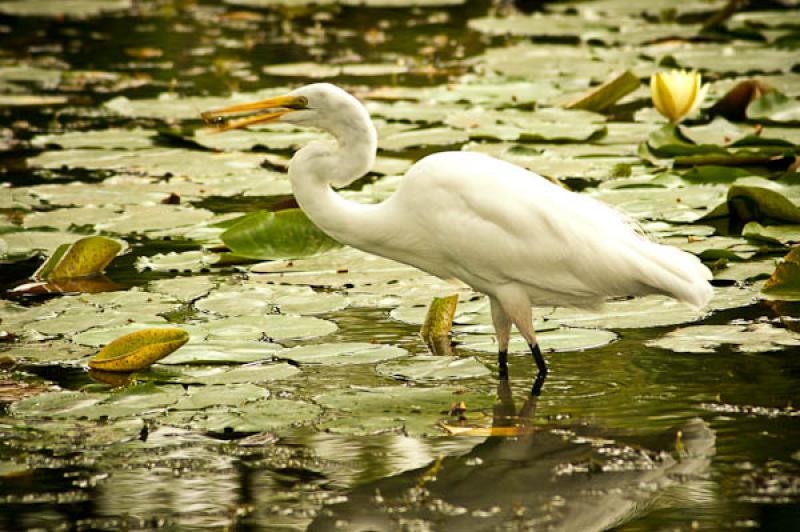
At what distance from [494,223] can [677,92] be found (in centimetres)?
255

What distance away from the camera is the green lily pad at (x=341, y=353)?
3895 mm

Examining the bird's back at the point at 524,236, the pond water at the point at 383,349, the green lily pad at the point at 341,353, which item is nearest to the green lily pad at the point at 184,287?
the pond water at the point at 383,349

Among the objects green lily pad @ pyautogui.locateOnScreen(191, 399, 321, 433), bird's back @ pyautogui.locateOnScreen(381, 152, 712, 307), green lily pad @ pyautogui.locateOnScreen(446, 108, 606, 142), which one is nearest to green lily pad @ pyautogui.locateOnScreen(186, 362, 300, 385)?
green lily pad @ pyautogui.locateOnScreen(191, 399, 321, 433)

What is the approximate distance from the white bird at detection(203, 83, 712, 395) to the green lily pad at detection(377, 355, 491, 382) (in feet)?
0.30

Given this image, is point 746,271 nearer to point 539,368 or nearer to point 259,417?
point 539,368

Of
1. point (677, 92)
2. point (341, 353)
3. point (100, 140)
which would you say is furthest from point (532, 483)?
point (100, 140)

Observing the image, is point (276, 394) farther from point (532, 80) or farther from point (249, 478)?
point (532, 80)

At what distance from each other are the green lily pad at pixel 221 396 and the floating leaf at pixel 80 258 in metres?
1.33

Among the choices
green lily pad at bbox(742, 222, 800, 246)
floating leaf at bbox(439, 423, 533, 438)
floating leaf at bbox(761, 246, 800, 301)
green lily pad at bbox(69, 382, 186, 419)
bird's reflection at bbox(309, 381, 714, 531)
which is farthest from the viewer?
green lily pad at bbox(742, 222, 800, 246)

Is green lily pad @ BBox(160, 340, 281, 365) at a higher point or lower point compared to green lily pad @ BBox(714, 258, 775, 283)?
lower

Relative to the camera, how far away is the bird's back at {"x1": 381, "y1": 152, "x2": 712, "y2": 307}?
3738 millimetres

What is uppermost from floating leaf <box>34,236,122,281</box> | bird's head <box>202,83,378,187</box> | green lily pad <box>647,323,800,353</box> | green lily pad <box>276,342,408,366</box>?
bird's head <box>202,83,378,187</box>

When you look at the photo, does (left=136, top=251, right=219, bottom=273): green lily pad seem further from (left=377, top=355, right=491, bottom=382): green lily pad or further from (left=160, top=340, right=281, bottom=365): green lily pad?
(left=377, top=355, right=491, bottom=382): green lily pad

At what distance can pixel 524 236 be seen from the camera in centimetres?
376
